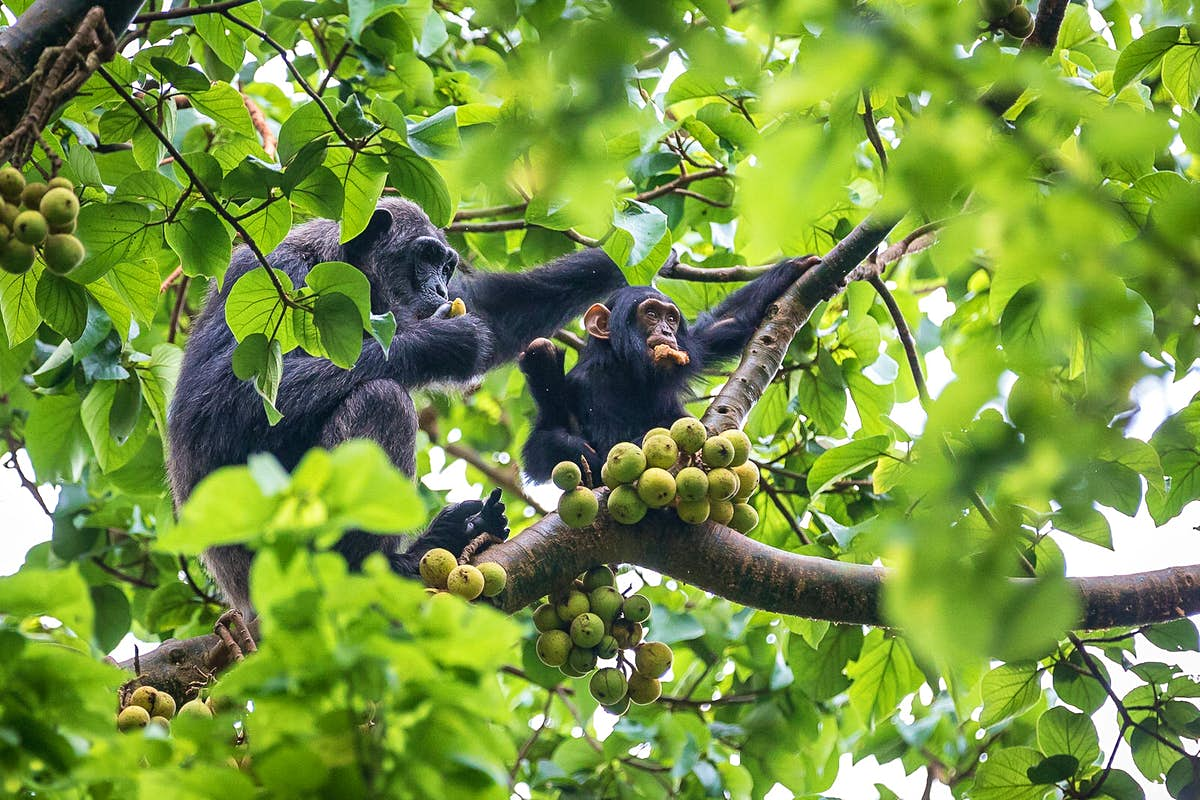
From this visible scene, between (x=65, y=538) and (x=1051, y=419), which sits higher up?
(x=1051, y=419)

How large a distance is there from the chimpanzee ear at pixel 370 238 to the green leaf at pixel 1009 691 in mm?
2329

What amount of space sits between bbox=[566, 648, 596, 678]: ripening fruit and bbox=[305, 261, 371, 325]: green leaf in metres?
0.91

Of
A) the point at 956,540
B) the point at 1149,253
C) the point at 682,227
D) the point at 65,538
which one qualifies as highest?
the point at 1149,253

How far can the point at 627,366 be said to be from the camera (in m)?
3.33

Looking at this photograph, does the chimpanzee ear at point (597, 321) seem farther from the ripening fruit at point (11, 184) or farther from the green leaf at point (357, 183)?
the ripening fruit at point (11, 184)

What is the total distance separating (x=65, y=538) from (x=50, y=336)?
112 centimetres

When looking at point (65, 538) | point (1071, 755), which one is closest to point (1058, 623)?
point (1071, 755)

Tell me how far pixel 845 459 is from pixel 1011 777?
0.84 m

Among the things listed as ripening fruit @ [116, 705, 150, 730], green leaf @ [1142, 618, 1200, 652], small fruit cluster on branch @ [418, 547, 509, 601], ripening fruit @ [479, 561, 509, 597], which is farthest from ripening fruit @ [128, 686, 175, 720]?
green leaf @ [1142, 618, 1200, 652]

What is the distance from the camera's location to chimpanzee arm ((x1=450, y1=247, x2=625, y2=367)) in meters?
3.78

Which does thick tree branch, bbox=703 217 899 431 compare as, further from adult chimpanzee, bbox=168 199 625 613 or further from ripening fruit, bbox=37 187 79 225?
ripening fruit, bbox=37 187 79 225

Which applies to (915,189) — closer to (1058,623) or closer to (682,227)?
(1058,623)

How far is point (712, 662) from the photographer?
12.0 feet

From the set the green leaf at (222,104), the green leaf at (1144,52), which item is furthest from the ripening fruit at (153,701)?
the green leaf at (1144,52)
